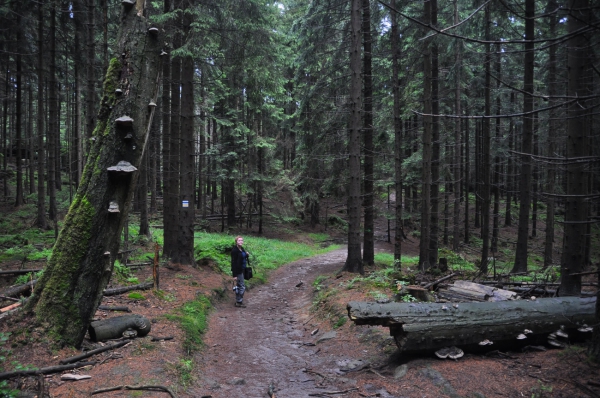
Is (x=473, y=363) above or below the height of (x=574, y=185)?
below

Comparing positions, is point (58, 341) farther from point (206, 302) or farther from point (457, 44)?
point (457, 44)

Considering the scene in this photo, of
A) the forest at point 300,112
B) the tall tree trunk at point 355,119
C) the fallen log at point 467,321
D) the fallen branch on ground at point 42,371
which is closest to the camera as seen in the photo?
the fallen branch on ground at point 42,371

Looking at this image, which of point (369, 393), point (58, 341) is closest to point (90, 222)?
point (58, 341)

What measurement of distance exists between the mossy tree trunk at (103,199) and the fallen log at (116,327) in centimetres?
48

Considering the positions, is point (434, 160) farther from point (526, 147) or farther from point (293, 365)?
point (293, 365)

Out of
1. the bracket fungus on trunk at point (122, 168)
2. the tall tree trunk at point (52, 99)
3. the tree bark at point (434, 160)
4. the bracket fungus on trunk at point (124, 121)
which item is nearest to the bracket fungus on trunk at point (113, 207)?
the bracket fungus on trunk at point (122, 168)

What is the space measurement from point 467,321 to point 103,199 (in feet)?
20.2

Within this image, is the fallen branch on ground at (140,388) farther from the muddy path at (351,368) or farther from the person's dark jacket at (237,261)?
the person's dark jacket at (237,261)

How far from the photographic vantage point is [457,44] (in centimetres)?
1523

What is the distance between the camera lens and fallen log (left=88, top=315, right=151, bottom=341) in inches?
226

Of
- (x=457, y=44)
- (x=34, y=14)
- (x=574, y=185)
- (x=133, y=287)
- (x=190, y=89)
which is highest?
(x=34, y=14)

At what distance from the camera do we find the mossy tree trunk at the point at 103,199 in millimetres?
5152

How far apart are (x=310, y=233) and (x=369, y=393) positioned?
83.6 ft

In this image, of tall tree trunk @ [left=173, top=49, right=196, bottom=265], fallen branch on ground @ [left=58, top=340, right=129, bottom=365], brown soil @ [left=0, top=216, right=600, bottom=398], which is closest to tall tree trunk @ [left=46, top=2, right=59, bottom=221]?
tall tree trunk @ [left=173, top=49, right=196, bottom=265]
